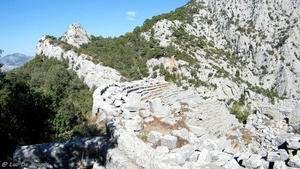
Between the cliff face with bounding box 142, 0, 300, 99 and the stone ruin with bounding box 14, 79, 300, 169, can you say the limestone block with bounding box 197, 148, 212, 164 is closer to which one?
the stone ruin with bounding box 14, 79, 300, 169

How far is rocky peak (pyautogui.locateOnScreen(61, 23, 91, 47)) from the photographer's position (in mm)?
48594

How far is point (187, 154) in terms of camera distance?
315 inches

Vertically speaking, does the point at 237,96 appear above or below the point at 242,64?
below

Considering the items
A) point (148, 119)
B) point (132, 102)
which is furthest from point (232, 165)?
point (132, 102)

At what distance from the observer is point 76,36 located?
49.5 m

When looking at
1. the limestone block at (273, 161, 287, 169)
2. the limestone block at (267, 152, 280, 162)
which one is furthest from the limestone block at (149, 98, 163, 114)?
the limestone block at (273, 161, 287, 169)

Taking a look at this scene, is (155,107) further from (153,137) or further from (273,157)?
(273,157)

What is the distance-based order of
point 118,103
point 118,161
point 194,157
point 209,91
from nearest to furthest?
point 118,161, point 194,157, point 118,103, point 209,91

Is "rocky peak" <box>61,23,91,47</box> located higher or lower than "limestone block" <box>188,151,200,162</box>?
higher

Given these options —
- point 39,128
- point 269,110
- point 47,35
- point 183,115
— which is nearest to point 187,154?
point 183,115

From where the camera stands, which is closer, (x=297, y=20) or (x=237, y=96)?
(x=237, y=96)

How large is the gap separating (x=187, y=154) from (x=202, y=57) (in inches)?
1694

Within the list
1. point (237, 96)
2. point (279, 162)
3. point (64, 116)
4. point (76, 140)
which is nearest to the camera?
point (279, 162)

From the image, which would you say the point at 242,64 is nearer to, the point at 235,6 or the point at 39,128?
the point at 235,6
